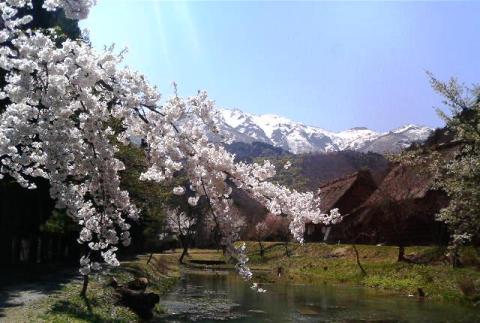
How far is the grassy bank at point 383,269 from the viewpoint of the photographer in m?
33.0

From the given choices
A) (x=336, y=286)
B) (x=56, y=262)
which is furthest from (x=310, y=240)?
→ (x=56, y=262)

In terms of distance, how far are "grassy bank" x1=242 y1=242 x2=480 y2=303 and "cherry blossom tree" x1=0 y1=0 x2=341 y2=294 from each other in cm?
2572

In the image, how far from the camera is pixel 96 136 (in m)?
6.52

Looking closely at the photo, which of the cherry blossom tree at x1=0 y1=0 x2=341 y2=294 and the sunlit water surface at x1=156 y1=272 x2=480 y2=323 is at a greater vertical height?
the cherry blossom tree at x1=0 y1=0 x2=341 y2=294

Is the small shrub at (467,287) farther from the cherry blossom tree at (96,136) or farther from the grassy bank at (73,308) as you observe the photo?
the cherry blossom tree at (96,136)

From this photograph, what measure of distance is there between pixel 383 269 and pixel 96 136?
125 ft

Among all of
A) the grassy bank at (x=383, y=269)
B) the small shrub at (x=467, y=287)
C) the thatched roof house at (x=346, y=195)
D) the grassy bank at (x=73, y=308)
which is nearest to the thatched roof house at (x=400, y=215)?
the grassy bank at (x=383, y=269)

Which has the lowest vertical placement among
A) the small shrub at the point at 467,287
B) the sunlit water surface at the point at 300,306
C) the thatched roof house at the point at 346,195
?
the sunlit water surface at the point at 300,306

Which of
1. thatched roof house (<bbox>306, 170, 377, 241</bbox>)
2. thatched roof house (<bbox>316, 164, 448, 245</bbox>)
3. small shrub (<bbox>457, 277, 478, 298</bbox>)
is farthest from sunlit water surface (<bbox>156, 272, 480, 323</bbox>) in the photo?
thatched roof house (<bbox>306, 170, 377, 241</bbox>)

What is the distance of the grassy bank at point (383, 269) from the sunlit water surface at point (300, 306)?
2.32m

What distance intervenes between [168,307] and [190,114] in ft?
66.3

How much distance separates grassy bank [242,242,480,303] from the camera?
33.0m

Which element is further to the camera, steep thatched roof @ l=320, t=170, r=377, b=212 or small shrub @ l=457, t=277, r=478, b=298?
steep thatched roof @ l=320, t=170, r=377, b=212

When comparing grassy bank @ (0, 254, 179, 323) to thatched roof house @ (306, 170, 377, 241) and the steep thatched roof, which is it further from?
the steep thatched roof
